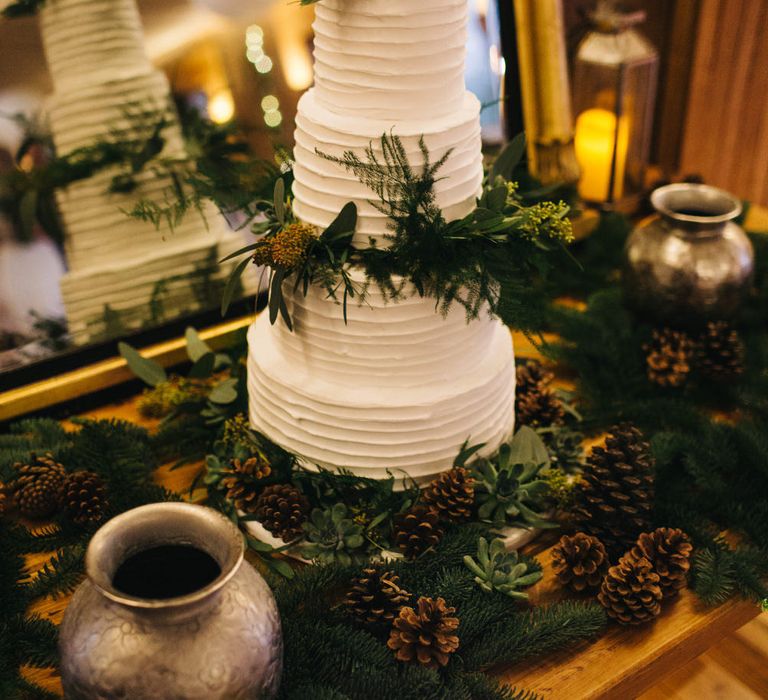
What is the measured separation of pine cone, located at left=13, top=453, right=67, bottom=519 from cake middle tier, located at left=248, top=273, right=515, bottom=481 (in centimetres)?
28

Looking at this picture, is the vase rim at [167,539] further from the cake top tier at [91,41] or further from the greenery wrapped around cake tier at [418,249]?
the cake top tier at [91,41]

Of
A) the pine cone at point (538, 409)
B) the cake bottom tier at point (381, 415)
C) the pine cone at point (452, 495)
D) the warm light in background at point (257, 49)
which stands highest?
the warm light in background at point (257, 49)

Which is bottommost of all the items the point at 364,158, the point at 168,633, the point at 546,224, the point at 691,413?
the point at 691,413

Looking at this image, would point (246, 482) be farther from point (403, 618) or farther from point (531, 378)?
point (531, 378)

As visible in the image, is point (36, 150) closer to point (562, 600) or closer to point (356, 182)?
point (356, 182)

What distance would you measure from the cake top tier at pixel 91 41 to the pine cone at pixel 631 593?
0.94 m

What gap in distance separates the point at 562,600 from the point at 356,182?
50 centimetres

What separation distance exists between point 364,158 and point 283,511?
0.40 m

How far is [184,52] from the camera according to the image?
128 centimetres

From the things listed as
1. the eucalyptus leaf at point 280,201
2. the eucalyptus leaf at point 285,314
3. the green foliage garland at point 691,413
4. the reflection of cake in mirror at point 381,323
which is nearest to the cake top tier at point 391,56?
the reflection of cake in mirror at point 381,323

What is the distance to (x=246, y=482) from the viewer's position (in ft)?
3.41

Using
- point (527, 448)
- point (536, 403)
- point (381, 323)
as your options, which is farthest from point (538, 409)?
point (381, 323)

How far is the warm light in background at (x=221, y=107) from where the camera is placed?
4.33 feet

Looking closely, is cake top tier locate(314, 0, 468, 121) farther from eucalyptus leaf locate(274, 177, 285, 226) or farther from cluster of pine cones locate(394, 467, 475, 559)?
cluster of pine cones locate(394, 467, 475, 559)
